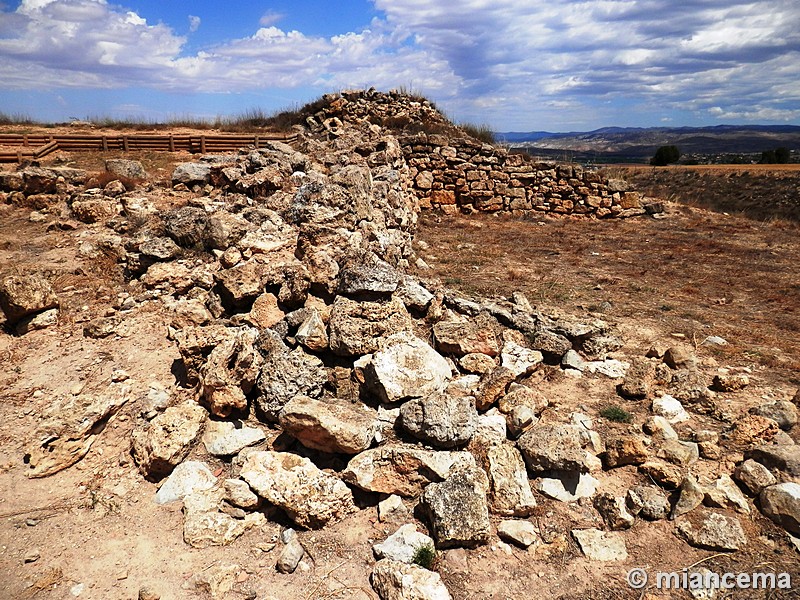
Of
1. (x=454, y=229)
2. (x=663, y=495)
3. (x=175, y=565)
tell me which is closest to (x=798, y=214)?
(x=454, y=229)

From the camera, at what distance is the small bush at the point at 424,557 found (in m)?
3.28

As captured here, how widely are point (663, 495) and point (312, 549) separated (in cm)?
274

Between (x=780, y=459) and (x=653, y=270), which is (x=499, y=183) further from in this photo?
(x=780, y=459)

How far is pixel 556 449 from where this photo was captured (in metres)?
3.88

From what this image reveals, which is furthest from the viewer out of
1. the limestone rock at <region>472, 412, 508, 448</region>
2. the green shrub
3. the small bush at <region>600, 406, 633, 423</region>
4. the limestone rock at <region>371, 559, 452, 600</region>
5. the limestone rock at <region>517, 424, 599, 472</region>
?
the green shrub

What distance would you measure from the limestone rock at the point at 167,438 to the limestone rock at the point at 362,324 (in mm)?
1404

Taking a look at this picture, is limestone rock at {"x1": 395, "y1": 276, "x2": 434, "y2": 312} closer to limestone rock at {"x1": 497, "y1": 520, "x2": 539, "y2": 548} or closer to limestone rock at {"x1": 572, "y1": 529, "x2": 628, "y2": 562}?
limestone rock at {"x1": 497, "y1": 520, "x2": 539, "y2": 548}

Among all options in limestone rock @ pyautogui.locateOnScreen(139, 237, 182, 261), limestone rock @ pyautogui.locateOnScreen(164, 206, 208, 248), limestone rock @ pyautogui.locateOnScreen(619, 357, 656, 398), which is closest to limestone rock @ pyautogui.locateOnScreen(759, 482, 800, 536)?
limestone rock @ pyautogui.locateOnScreen(619, 357, 656, 398)

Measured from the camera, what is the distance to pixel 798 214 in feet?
57.4

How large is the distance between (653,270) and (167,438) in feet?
29.7

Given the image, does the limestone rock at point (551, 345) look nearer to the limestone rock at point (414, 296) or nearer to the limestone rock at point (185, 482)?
the limestone rock at point (414, 296)

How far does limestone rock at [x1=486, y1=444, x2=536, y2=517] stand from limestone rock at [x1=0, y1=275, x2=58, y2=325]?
5.02m

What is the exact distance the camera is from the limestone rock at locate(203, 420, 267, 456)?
4.11 metres

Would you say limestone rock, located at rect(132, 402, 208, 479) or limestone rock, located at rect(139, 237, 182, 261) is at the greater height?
limestone rock, located at rect(139, 237, 182, 261)
